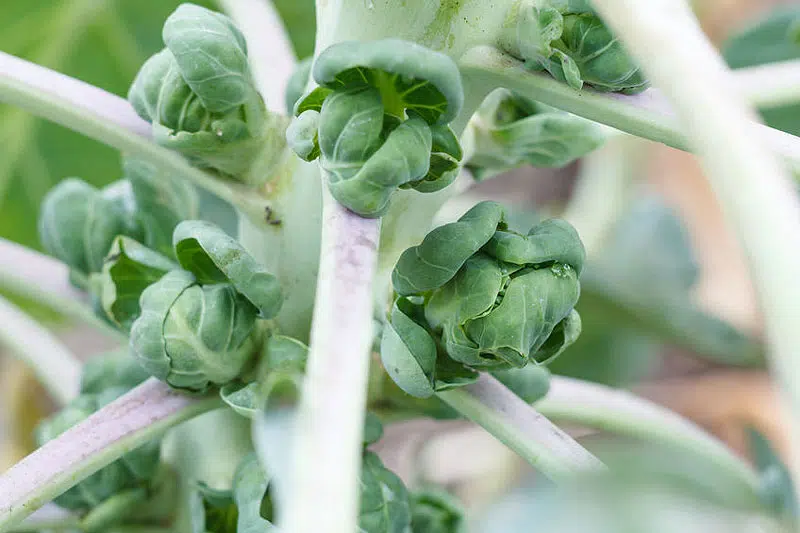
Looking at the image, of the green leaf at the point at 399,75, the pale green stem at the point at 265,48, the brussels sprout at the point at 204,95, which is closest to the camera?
the green leaf at the point at 399,75

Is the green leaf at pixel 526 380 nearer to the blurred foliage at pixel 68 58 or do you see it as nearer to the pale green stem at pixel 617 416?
the pale green stem at pixel 617 416

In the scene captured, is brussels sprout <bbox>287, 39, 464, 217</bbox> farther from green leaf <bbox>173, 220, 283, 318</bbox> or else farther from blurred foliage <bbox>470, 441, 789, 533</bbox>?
blurred foliage <bbox>470, 441, 789, 533</bbox>

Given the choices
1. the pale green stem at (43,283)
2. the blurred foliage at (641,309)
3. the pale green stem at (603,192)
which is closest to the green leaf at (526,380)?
the pale green stem at (43,283)

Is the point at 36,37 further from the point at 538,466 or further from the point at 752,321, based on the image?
the point at 752,321

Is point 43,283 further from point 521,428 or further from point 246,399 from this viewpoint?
point 521,428

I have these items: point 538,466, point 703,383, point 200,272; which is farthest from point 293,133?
point 703,383

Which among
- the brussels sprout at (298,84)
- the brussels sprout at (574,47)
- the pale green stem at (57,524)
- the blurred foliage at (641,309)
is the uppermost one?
the brussels sprout at (574,47)

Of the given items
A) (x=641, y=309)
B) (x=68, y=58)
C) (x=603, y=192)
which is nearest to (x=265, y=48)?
(x=68, y=58)
